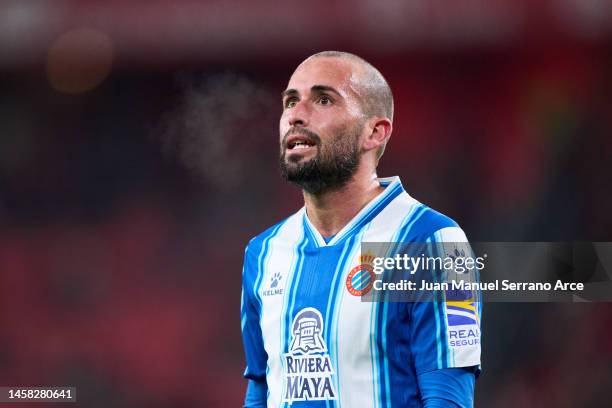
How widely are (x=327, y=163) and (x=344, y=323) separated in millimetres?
469

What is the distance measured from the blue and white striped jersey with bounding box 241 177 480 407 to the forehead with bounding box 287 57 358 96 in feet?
1.14

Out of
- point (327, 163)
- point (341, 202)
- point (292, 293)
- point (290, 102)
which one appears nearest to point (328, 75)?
point (290, 102)

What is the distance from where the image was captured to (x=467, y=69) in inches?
256

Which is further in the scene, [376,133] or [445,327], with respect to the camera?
[376,133]

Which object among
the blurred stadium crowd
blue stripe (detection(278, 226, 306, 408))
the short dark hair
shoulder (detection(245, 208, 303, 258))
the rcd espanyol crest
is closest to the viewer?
the rcd espanyol crest

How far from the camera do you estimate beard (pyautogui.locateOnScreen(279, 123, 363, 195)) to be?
2408 mm

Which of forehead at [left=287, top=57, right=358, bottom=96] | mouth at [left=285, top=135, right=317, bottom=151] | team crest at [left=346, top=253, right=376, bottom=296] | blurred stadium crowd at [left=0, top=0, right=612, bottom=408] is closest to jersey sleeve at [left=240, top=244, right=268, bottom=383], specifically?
team crest at [left=346, top=253, right=376, bottom=296]

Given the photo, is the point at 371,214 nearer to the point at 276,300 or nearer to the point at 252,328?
the point at 276,300

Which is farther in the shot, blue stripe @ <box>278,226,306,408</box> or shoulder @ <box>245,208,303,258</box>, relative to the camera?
shoulder @ <box>245,208,303,258</box>

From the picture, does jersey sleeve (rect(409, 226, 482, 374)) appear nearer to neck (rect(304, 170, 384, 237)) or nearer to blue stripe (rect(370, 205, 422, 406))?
blue stripe (rect(370, 205, 422, 406))

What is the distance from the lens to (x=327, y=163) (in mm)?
2408

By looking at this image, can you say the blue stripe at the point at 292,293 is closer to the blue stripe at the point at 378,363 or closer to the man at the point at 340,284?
the man at the point at 340,284

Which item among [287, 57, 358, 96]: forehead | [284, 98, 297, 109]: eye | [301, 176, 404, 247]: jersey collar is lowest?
[301, 176, 404, 247]: jersey collar

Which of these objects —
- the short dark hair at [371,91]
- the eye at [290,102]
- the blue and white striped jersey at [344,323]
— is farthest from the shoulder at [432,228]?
the eye at [290,102]
